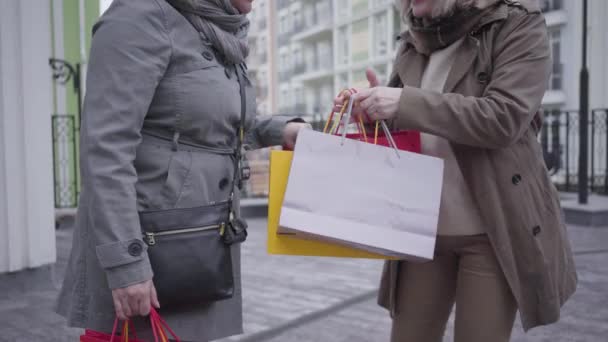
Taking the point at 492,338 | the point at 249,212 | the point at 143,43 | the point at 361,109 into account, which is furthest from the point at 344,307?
the point at 249,212

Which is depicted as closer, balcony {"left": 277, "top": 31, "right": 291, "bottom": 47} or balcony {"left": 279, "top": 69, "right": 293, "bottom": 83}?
balcony {"left": 277, "top": 31, "right": 291, "bottom": 47}

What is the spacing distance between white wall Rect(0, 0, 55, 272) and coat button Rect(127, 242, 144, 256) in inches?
138

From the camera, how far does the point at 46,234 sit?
15.9 ft

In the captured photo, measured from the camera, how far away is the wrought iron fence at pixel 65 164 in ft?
30.4

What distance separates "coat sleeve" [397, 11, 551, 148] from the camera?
1.80 m

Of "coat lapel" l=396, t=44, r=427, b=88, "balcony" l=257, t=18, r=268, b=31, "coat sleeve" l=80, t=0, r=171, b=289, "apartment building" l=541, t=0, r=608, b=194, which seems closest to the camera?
"coat sleeve" l=80, t=0, r=171, b=289

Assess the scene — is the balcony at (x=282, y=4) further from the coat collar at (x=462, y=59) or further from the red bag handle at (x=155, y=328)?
the red bag handle at (x=155, y=328)

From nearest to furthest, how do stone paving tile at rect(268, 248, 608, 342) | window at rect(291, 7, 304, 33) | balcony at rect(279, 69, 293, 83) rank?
stone paving tile at rect(268, 248, 608, 342), window at rect(291, 7, 304, 33), balcony at rect(279, 69, 293, 83)

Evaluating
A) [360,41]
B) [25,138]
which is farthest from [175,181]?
[360,41]

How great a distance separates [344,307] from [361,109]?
3035 mm

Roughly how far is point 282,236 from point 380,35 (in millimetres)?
33707

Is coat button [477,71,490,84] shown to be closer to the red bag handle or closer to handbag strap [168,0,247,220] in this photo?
handbag strap [168,0,247,220]

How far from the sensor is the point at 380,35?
113 ft

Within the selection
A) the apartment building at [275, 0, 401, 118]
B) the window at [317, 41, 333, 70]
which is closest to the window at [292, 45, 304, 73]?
the apartment building at [275, 0, 401, 118]
